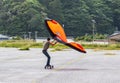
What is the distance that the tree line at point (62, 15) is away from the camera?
10394 cm

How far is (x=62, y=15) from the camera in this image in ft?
366

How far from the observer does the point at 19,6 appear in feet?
350

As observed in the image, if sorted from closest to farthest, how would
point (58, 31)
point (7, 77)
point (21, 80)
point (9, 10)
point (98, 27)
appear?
point (21, 80) → point (7, 77) → point (58, 31) → point (9, 10) → point (98, 27)

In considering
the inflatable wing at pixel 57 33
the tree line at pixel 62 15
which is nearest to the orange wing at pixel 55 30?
the inflatable wing at pixel 57 33

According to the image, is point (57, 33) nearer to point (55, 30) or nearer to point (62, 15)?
point (55, 30)

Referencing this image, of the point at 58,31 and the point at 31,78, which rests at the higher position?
the point at 58,31

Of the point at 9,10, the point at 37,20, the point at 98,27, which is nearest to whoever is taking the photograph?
the point at 37,20

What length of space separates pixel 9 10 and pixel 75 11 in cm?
1677

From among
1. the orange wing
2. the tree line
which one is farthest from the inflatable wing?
the tree line

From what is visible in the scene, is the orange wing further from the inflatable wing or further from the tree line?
the tree line

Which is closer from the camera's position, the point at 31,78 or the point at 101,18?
the point at 31,78

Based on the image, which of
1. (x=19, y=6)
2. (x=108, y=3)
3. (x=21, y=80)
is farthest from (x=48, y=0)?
(x=21, y=80)

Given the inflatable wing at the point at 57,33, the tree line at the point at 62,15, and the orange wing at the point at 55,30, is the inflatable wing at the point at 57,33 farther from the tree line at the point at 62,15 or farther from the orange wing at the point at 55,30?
the tree line at the point at 62,15

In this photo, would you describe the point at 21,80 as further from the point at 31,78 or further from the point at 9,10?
the point at 9,10
